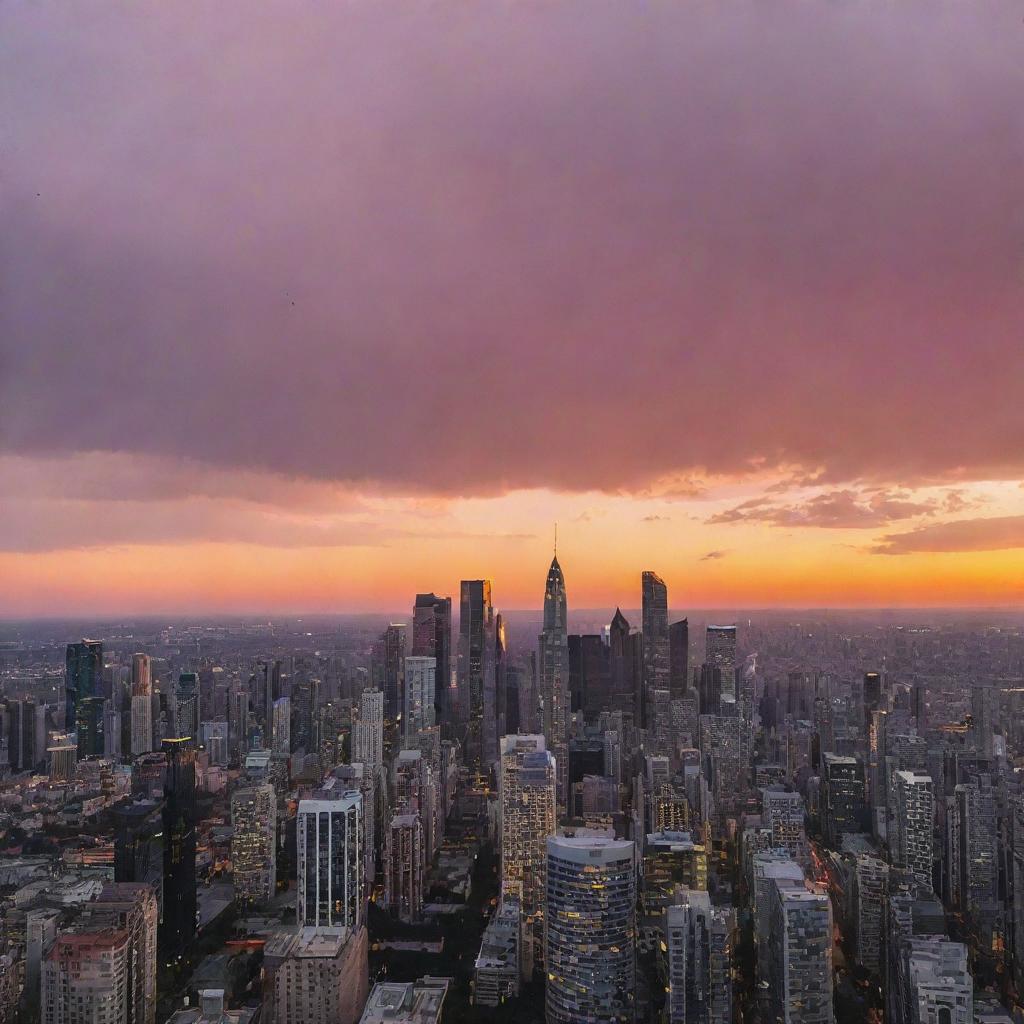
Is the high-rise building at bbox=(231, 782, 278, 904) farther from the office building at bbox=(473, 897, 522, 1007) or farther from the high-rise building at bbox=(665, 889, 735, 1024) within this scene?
the high-rise building at bbox=(665, 889, 735, 1024)

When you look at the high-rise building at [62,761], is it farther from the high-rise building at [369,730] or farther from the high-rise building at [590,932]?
the high-rise building at [590,932]

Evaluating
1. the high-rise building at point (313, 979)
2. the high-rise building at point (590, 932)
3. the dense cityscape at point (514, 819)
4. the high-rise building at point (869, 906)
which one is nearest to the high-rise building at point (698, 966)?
the dense cityscape at point (514, 819)

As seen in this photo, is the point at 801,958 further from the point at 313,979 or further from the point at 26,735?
the point at 26,735

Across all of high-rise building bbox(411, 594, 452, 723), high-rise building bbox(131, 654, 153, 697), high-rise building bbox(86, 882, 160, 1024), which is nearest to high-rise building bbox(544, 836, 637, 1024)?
high-rise building bbox(86, 882, 160, 1024)

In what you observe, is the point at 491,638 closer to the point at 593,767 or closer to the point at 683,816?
the point at 593,767

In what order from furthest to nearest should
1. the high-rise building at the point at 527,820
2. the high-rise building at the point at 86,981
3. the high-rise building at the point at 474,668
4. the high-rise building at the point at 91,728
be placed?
the high-rise building at the point at 474,668
the high-rise building at the point at 527,820
the high-rise building at the point at 91,728
the high-rise building at the point at 86,981

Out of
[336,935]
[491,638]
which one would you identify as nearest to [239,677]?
[336,935]
